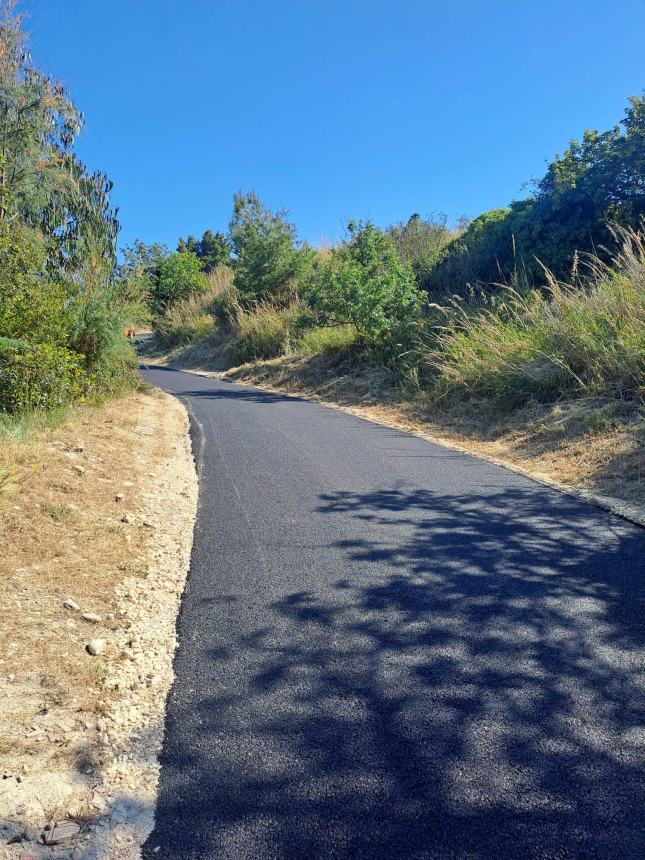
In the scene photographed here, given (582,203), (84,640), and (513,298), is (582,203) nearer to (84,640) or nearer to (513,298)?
(513,298)

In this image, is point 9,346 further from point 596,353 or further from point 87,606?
point 596,353

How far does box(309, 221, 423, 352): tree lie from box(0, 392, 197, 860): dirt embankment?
1004cm

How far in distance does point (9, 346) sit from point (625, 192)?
12.5m

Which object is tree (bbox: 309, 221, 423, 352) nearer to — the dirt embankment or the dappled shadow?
the dappled shadow

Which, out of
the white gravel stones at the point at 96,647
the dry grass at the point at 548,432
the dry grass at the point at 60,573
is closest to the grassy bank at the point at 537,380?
the dry grass at the point at 548,432

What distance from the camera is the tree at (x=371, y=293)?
51.5 feet

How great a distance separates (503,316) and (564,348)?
10.2 feet

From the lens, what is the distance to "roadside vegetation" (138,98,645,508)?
29.9ft

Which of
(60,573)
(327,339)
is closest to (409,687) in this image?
(60,573)

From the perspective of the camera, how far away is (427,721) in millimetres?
2588

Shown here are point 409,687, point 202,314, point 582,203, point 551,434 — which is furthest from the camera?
point 202,314

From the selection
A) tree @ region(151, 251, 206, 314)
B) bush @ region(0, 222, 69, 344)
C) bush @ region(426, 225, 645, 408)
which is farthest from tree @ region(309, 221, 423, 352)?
tree @ region(151, 251, 206, 314)

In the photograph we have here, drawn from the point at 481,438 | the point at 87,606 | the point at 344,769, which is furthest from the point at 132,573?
Answer: the point at 481,438

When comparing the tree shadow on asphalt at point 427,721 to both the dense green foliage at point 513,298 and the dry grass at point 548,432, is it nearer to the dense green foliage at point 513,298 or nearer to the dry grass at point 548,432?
the dry grass at point 548,432
